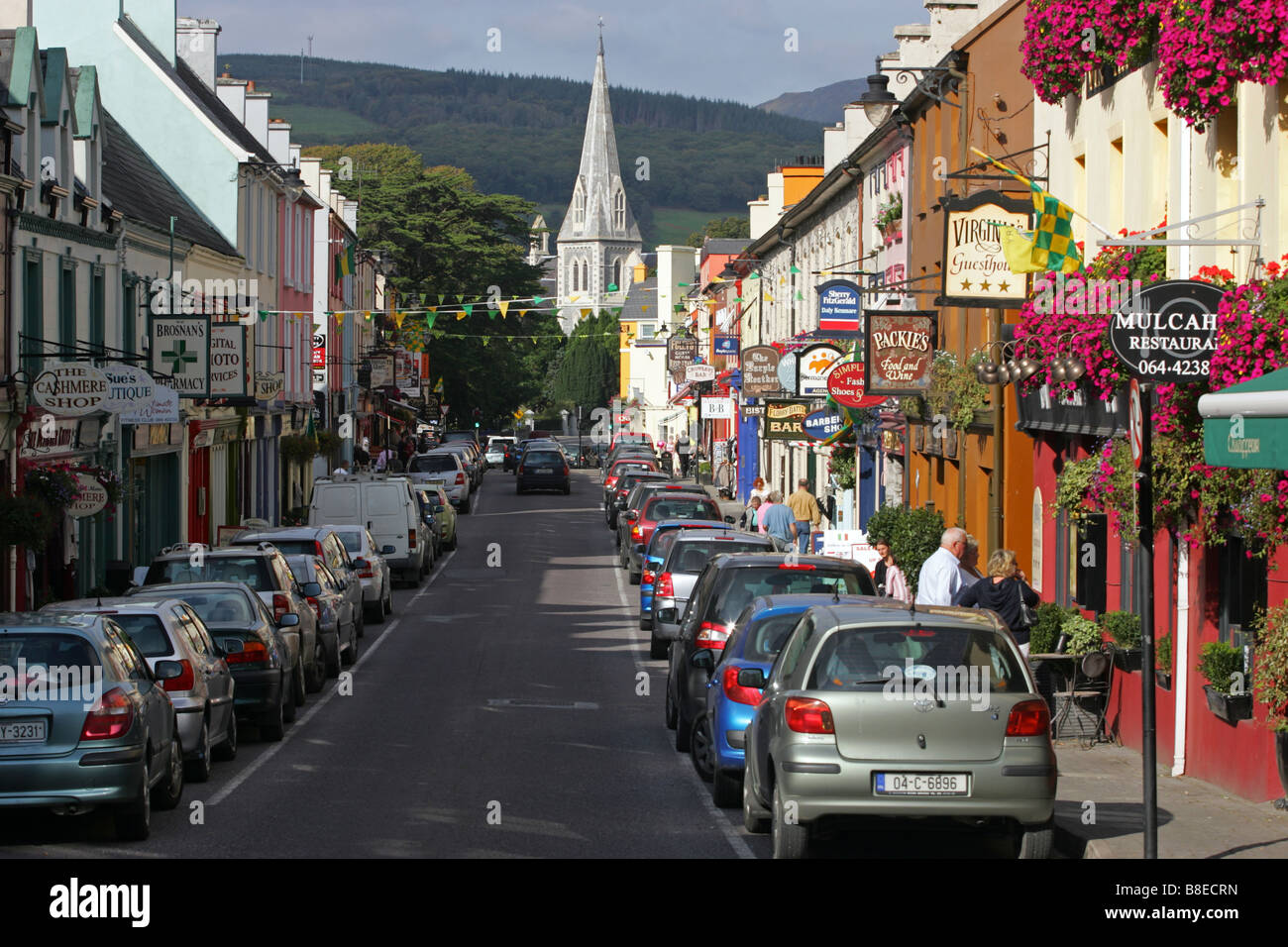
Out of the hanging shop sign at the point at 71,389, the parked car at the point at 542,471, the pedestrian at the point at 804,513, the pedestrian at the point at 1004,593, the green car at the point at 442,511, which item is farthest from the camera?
the parked car at the point at 542,471

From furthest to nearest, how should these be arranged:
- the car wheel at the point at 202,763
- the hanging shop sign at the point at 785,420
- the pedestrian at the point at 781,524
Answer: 1. the hanging shop sign at the point at 785,420
2. the pedestrian at the point at 781,524
3. the car wheel at the point at 202,763

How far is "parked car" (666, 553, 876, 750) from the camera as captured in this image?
14516mm

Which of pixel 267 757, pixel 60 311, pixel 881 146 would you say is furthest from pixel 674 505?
pixel 267 757

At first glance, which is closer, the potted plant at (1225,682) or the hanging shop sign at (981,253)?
the potted plant at (1225,682)

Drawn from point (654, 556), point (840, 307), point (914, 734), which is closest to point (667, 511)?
Result: point (840, 307)

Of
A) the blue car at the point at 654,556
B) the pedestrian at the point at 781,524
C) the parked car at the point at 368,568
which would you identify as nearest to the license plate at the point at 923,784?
the blue car at the point at 654,556

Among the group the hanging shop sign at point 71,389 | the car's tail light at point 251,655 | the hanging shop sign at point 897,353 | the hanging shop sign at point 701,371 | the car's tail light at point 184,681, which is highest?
the hanging shop sign at point 701,371

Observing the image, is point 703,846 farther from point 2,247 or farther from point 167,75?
point 167,75

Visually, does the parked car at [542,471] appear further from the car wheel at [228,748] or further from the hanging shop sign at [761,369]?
the car wheel at [228,748]

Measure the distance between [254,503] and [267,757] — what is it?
29476 millimetres

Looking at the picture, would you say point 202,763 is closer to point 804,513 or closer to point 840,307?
point 804,513

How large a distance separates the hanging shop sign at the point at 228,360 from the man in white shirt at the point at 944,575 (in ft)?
54.1

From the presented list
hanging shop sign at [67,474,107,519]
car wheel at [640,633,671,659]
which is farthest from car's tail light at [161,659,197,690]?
hanging shop sign at [67,474,107,519]

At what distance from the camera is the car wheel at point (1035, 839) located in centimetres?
976
